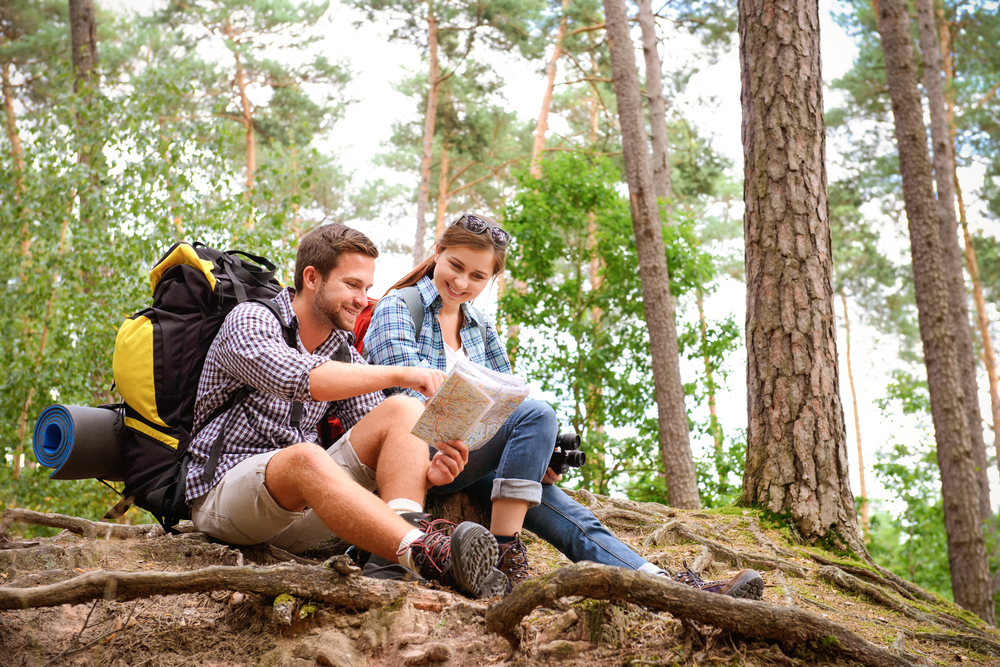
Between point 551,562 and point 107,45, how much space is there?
1473 centimetres

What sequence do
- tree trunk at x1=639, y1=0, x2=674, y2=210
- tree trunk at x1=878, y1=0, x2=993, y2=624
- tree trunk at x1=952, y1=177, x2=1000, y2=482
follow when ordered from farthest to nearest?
tree trunk at x1=952, y1=177, x2=1000, y2=482 → tree trunk at x1=639, y1=0, x2=674, y2=210 → tree trunk at x1=878, y1=0, x2=993, y2=624

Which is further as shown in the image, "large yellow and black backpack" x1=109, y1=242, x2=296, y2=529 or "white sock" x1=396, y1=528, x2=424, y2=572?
"large yellow and black backpack" x1=109, y1=242, x2=296, y2=529

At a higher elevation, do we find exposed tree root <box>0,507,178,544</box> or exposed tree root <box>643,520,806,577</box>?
exposed tree root <box>0,507,178,544</box>

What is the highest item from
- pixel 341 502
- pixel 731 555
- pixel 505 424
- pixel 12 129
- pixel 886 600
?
pixel 12 129

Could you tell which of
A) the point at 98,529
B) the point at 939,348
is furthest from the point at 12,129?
the point at 939,348

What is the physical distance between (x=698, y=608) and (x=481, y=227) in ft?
6.38

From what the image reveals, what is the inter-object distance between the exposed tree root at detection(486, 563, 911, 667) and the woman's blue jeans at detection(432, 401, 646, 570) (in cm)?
80

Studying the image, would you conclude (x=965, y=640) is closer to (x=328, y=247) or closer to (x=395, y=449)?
(x=395, y=449)

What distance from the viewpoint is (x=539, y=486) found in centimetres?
275

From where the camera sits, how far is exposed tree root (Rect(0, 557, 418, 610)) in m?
1.86

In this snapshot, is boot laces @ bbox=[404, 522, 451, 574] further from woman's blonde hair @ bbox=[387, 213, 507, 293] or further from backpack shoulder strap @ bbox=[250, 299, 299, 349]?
woman's blonde hair @ bbox=[387, 213, 507, 293]

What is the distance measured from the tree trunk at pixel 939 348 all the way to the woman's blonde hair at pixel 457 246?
223 inches

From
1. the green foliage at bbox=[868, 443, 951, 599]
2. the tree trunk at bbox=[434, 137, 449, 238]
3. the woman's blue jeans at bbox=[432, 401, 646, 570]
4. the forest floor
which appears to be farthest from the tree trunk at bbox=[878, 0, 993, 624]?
the tree trunk at bbox=[434, 137, 449, 238]

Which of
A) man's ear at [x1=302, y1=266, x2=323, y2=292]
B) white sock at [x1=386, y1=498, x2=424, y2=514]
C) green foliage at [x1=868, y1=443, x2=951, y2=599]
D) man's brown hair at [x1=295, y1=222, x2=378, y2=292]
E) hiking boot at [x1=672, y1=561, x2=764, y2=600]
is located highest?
man's brown hair at [x1=295, y1=222, x2=378, y2=292]
